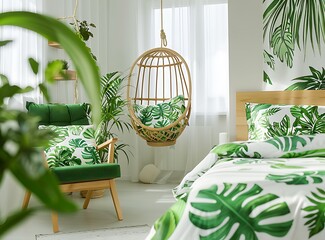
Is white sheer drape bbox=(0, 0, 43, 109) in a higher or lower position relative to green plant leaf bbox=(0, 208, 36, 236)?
higher

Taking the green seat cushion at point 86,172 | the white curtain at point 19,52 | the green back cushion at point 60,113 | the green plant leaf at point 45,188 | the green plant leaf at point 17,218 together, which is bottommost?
the green seat cushion at point 86,172

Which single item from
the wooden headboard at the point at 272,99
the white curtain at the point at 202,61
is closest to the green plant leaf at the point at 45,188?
the wooden headboard at the point at 272,99

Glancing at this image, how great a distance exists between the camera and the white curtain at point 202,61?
5648mm

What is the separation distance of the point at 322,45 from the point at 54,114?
8.34 feet

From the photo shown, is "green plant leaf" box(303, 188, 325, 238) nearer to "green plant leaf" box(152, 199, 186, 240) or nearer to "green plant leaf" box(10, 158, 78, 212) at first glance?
"green plant leaf" box(152, 199, 186, 240)

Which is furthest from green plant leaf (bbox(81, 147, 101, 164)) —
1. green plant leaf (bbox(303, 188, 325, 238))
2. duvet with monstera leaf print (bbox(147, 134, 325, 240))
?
green plant leaf (bbox(303, 188, 325, 238))

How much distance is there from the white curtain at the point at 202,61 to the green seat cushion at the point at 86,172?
205 centimetres

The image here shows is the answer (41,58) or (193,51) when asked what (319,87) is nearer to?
(193,51)

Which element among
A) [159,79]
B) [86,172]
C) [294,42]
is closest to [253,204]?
[86,172]

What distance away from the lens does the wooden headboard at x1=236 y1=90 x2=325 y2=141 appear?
4.25m

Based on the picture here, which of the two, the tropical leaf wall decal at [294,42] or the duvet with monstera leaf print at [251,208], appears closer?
the duvet with monstera leaf print at [251,208]

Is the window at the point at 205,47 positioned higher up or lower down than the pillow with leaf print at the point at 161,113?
higher up

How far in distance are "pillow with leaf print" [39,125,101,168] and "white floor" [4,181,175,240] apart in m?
0.47

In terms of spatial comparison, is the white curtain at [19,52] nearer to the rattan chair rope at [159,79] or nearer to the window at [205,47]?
the rattan chair rope at [159,79]
